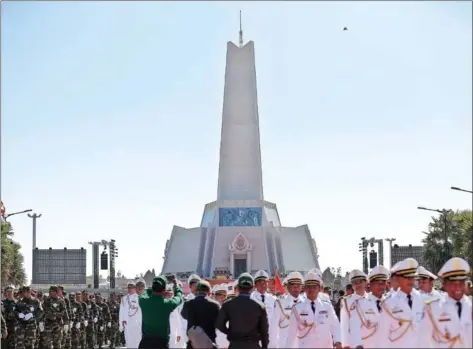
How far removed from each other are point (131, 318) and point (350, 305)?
22.6 ft

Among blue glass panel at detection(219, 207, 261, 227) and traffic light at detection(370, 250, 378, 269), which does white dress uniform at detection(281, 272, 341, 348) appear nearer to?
traffic light at detection(370, 250, 378, 269)

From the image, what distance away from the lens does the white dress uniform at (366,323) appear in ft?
29.9

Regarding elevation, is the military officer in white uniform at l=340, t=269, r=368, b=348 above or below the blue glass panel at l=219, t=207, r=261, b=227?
below

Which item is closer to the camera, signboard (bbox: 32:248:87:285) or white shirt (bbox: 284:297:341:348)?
white shirt (bbox: 284:297:341:348)

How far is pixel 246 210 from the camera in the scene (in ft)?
186

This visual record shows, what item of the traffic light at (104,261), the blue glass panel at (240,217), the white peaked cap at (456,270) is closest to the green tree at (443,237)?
the blue glass panel at (240,217)

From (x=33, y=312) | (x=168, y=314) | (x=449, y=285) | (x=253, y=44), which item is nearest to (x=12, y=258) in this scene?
(x=253, y=44)

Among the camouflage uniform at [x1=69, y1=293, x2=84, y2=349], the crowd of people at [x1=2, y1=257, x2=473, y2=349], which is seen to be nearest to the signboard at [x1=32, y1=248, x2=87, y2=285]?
the camouflage uniform at [x1=69, y1=293, x2=84, y2=349]

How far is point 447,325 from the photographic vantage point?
762cm

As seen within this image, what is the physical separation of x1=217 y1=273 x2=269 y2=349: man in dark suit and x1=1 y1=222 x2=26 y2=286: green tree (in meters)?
33.2

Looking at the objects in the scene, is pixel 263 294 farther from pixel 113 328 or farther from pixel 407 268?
pixel 113 328

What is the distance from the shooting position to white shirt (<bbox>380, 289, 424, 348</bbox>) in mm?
8461

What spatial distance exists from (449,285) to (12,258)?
37.7 metres

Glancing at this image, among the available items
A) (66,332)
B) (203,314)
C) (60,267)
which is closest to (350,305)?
(203,314)
